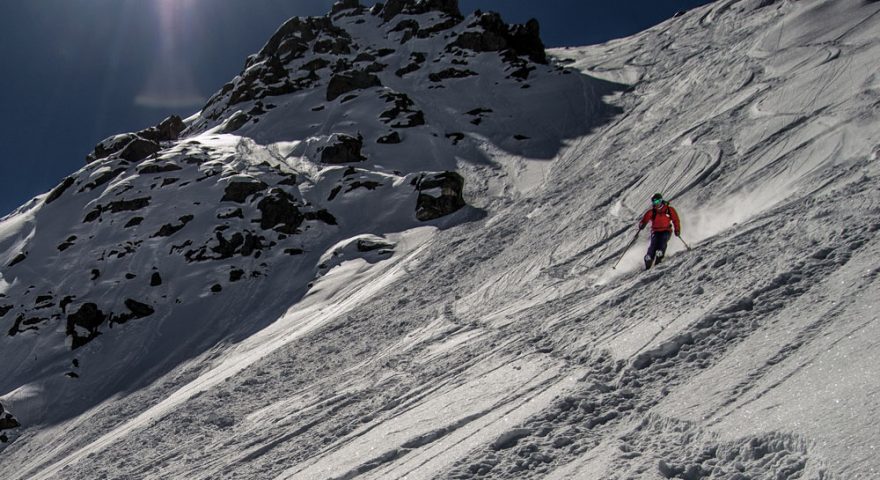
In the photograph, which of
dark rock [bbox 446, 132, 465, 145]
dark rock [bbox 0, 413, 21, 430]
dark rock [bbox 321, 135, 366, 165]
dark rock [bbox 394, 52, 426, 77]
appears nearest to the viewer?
dark rock [bbox 0, 413, 21, 430]

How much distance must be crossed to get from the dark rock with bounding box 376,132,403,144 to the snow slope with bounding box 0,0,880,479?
10.3 ft

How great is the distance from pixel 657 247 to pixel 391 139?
29895 mm

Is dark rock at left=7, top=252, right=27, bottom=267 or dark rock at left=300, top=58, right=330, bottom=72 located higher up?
dark rock at left=300, top=58, right=330, bottom=72

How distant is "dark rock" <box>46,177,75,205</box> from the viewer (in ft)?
121

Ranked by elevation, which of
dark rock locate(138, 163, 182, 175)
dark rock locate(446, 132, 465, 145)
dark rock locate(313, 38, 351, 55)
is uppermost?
dark rock locate(313, 38, 351, 55)

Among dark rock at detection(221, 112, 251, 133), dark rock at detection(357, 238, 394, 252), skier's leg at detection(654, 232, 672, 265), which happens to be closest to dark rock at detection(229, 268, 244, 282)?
dark rock at detection(357, 238, 394, 252)

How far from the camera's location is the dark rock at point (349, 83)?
1956 inches

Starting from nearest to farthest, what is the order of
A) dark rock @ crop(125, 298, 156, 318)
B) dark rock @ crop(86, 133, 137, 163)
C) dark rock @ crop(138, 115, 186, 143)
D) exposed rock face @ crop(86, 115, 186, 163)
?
1. dark rock @ crop(125, 298, 156, 318)
2. exposed rock face @ crop(86, 115, 186, 163)
3. dark rock @ crop(86, 133, 137, 163)
4. dark rock @ crop(138, 115, 186, 143)

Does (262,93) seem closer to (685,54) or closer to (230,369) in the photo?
(685,54)

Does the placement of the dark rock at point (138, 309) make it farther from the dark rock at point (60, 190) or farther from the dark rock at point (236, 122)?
the dark rock at point (236, 122)

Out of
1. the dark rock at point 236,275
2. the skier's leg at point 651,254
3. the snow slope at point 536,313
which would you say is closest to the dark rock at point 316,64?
the snow slope at point 536,313

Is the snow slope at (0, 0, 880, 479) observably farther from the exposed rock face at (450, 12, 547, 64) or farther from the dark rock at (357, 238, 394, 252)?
the exposed rock face at (450, 12, 547, 64)

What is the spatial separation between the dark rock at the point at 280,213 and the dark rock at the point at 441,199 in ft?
21.8

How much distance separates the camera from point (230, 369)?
1400cm
